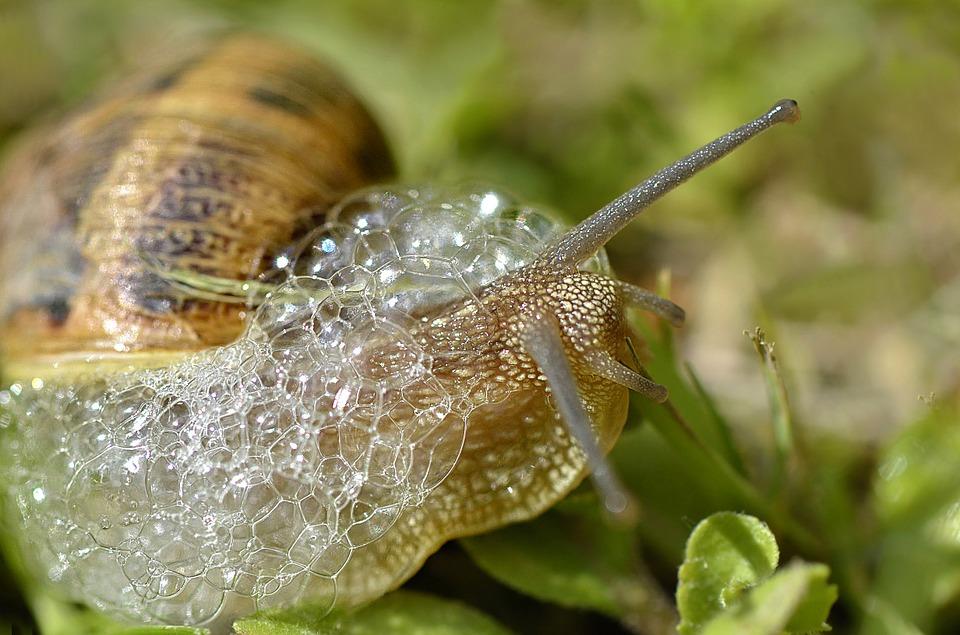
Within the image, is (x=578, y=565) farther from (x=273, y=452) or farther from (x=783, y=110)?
(x=783, y=110)

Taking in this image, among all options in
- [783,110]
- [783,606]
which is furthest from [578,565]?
[783,110]

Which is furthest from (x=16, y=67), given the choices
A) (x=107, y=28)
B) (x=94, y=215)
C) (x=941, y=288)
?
(x=941, y=288)

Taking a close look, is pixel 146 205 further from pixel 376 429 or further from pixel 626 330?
pixel 626 330

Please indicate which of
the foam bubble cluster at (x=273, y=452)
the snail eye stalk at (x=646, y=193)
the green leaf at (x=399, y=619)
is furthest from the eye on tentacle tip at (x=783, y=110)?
the green leaf at (x=399, y=619)

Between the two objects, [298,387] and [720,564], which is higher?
[298,387]

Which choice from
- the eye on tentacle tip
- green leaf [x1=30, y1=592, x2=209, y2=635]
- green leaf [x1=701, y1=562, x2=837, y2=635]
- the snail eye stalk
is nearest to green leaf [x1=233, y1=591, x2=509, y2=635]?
green leaf [x1=30, y1=592, x2=209, y2=635]
